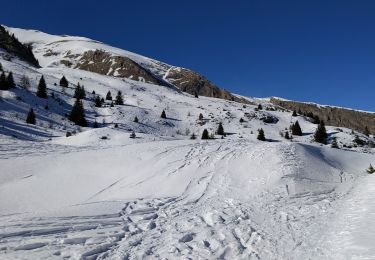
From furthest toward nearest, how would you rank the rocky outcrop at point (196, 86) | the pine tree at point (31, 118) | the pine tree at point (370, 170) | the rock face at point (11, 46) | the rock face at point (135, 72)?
the rocky outcrop at point (196, 86)
the rock face at point (135, 72)
the rock face at point (11, 46)
the pine tree at point (31, 118)
the pine tree at point (370, 170)

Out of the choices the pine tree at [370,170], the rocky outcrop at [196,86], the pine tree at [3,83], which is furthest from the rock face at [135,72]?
the pine tree at [370,170]

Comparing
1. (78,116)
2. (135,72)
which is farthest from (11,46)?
(78,116)

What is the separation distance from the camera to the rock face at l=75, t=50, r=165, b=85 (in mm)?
158625

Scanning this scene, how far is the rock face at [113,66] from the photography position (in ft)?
520

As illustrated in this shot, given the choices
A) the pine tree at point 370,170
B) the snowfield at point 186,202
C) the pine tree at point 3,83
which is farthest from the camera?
the pine tree at point 3,83

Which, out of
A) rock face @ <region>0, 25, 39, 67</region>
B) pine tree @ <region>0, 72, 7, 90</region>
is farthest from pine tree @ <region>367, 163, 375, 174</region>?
rock face @ <region>0, 25, 39, 67</region>

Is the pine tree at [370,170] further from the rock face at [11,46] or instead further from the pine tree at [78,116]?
the rock face at [11,46]

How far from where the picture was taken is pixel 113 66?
570ft

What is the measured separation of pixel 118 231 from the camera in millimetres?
9492

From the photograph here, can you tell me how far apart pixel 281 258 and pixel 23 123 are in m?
34.8

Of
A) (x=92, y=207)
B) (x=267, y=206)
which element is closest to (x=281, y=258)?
(x=267, y=206)

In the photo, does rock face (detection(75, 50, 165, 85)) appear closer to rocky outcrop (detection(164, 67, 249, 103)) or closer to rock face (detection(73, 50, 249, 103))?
rock face (detection(73, 50, 249, 103))

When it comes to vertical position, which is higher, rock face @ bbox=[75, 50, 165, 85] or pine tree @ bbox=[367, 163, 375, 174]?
rock face @ bbox=[75, 50, 165, 85]

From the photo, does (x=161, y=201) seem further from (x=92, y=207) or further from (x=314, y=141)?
(x=314, y=141)
